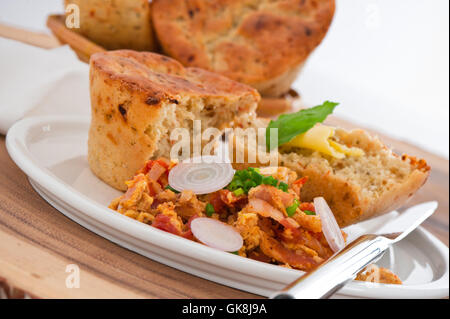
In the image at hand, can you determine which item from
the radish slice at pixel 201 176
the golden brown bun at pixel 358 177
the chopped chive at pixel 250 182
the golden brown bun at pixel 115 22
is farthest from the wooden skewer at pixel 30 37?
the chopped chive at pixel 250 182

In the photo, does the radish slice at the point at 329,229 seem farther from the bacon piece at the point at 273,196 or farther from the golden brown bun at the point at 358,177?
the golden brown bun at the point at 358,177

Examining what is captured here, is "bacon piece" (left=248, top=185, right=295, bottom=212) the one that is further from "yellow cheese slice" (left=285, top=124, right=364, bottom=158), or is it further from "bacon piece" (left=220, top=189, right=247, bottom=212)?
"yellow cheese slice" (left=285, top=124, right=364, bottom=158)

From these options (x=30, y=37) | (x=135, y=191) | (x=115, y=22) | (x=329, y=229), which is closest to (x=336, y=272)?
(x=329, y=229)

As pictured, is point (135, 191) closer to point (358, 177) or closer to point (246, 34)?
point (358, 177)

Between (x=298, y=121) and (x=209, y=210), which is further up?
(x=298, y=121)

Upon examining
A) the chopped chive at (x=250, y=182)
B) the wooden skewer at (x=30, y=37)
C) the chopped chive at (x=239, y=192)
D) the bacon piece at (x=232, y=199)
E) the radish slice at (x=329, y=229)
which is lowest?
the wooden skewer at (x=30, y=37)

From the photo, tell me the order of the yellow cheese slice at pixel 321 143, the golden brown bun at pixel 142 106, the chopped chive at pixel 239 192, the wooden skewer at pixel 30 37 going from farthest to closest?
the wooden skewer at pixel 30 37 → the yellow cheese slice at pixel 321 143 → the golden brown bun at pixel 142 106 → the chopped chive at pixel 239 192

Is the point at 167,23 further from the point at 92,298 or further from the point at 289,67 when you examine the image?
the point at 92,298
